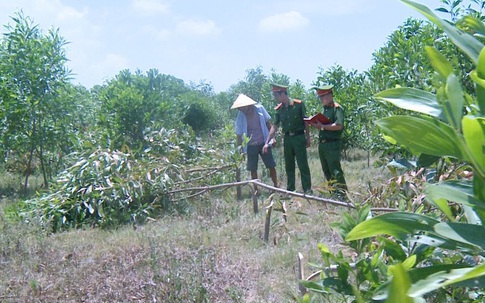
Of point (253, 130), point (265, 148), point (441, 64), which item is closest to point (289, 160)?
point (265, 148)

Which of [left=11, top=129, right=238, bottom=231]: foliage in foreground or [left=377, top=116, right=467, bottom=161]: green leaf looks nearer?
[left=377, top=116, right=467, bottom=161]: green leaf

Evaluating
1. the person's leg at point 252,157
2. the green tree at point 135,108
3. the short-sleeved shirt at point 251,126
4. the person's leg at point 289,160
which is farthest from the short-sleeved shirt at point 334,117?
the green tree at point 135,108

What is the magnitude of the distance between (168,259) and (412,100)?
4204mm

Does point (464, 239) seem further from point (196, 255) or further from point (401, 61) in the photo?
point (401, 61)

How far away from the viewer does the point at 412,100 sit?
1.06 metres

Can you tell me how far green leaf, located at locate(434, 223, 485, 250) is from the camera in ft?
3.12

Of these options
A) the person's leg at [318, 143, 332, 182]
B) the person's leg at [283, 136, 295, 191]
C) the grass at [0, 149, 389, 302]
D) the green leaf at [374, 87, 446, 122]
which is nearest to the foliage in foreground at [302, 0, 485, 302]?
the green leaf at [374, 87, 446, 122]

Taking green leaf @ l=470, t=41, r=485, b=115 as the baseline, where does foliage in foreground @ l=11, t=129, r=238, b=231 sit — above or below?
below

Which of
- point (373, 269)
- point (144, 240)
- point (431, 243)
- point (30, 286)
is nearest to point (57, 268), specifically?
point (30, 286)

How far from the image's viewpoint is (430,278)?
932 millimetres

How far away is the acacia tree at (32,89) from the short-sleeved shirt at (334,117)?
517 centimetres

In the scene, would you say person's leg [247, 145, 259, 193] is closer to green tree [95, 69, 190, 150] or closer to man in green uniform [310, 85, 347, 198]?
man in green uniform [310, 85, 347, 198]

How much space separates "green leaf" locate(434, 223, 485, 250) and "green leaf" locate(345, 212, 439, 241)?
0.05m

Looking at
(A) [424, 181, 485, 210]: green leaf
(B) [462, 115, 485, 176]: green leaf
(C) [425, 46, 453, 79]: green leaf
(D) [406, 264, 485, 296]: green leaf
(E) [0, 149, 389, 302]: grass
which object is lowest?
(E) [0, 149, 389, 302]: grass
